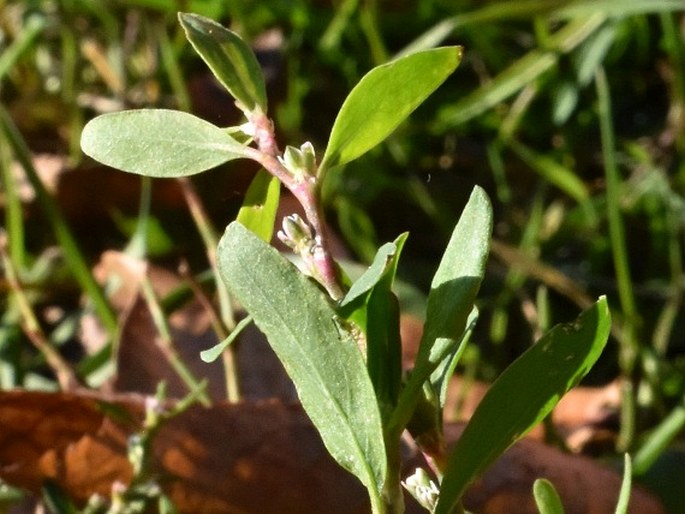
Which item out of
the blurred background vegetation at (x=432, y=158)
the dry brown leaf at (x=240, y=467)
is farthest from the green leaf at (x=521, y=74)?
the dry brown leaf at (x=240, y=467)

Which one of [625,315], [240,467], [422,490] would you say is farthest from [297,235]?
[625,315]

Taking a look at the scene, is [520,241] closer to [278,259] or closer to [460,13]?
[460,13]

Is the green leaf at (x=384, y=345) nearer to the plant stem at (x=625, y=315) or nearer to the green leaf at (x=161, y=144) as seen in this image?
the green leaf at (x=161, y=144)

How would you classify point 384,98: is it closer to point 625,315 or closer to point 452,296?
point 452,296

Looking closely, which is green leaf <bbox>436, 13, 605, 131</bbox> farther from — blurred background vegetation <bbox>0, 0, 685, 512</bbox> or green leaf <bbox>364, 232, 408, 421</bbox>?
green leaf <bbox>364, 232, 408, 421</bbox>

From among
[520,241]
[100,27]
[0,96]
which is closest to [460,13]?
[520,241]
